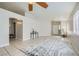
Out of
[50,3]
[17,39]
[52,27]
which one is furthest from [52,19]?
[17,39]

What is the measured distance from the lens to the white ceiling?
216 centimetres

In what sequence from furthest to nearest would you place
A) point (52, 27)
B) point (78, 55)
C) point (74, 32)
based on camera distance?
point (52, 27) → point (74, 32) → point (78, 55)

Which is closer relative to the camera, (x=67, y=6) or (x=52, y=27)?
(x=67, y=6)

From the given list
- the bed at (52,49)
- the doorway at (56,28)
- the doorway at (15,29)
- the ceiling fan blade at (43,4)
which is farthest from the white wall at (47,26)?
the doorway at (15,29)

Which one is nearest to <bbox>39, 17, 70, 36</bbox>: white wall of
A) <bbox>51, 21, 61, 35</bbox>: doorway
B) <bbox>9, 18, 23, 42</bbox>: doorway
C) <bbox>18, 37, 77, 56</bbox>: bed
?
<bbox>51, 21, 61, 35</bbox>: doorway

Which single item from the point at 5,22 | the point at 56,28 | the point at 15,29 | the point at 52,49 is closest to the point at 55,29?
the point at 56,28

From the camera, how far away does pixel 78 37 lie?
2.11m

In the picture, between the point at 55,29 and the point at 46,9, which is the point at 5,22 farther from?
the point at 55,29

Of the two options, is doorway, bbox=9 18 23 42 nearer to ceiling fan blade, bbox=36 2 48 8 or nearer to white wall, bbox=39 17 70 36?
white wall, bbox=39 17 70 36

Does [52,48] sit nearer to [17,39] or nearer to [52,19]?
[52,19]

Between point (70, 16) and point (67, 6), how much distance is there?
8.9 inches

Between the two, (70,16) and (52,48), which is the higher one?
(70,16)

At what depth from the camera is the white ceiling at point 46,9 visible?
216 cm

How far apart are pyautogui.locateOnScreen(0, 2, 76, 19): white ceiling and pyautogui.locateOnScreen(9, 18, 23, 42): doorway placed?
22 centimetres
